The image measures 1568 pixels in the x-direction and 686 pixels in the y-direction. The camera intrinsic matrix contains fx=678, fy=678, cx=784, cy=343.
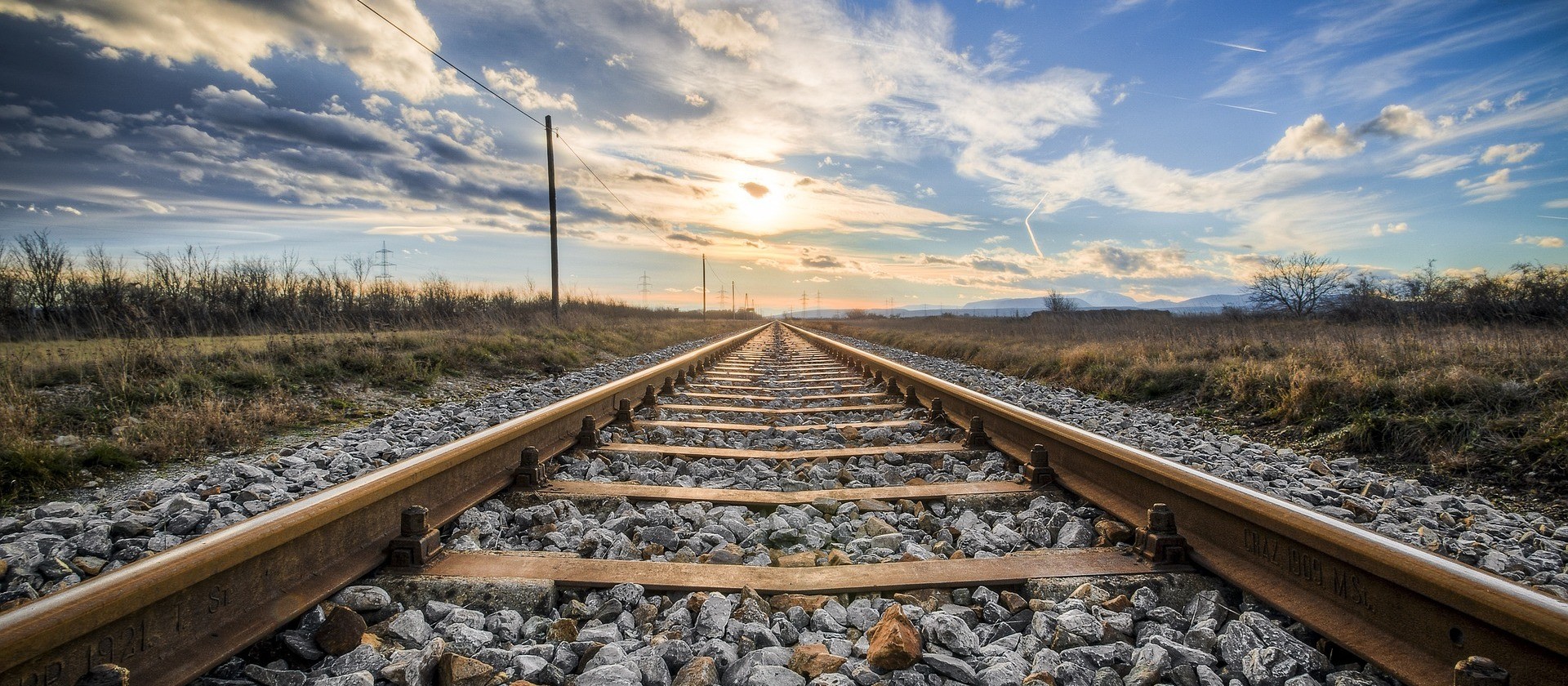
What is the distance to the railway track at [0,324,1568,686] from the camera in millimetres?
1456

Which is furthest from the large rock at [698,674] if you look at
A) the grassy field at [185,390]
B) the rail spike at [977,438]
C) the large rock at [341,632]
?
the grassy field at [185,390]

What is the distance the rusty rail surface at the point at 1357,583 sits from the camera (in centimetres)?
135

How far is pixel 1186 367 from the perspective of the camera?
7793mm

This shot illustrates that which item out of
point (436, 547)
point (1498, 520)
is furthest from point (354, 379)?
point (1498, 520)

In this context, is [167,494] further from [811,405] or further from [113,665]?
[811,405]

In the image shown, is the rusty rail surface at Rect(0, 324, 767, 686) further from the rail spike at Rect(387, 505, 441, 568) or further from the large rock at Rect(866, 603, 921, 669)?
the large rock at Rect(866, 603, 921, 669)

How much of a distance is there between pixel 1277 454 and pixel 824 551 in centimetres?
369

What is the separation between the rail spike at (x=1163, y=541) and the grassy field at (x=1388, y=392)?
2.88 metres

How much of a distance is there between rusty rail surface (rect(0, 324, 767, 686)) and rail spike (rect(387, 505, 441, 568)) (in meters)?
0.06

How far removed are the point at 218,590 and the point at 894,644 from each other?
1684 mm

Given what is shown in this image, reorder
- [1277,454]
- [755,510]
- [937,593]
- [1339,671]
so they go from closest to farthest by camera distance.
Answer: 1. [1339,671]
2. [937,593]
3. [755,510]
4. [1277,454]

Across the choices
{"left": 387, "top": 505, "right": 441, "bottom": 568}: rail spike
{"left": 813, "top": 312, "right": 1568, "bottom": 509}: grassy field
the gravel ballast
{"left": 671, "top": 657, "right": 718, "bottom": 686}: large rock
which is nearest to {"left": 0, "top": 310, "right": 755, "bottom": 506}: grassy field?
{"left": 387, "top": 505, "right": 441, "bottom": 568}: rail spike

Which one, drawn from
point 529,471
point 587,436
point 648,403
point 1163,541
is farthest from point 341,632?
point 648,403

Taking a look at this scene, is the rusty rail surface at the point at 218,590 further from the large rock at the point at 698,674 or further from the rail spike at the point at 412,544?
the large rock at the point at 698,674
